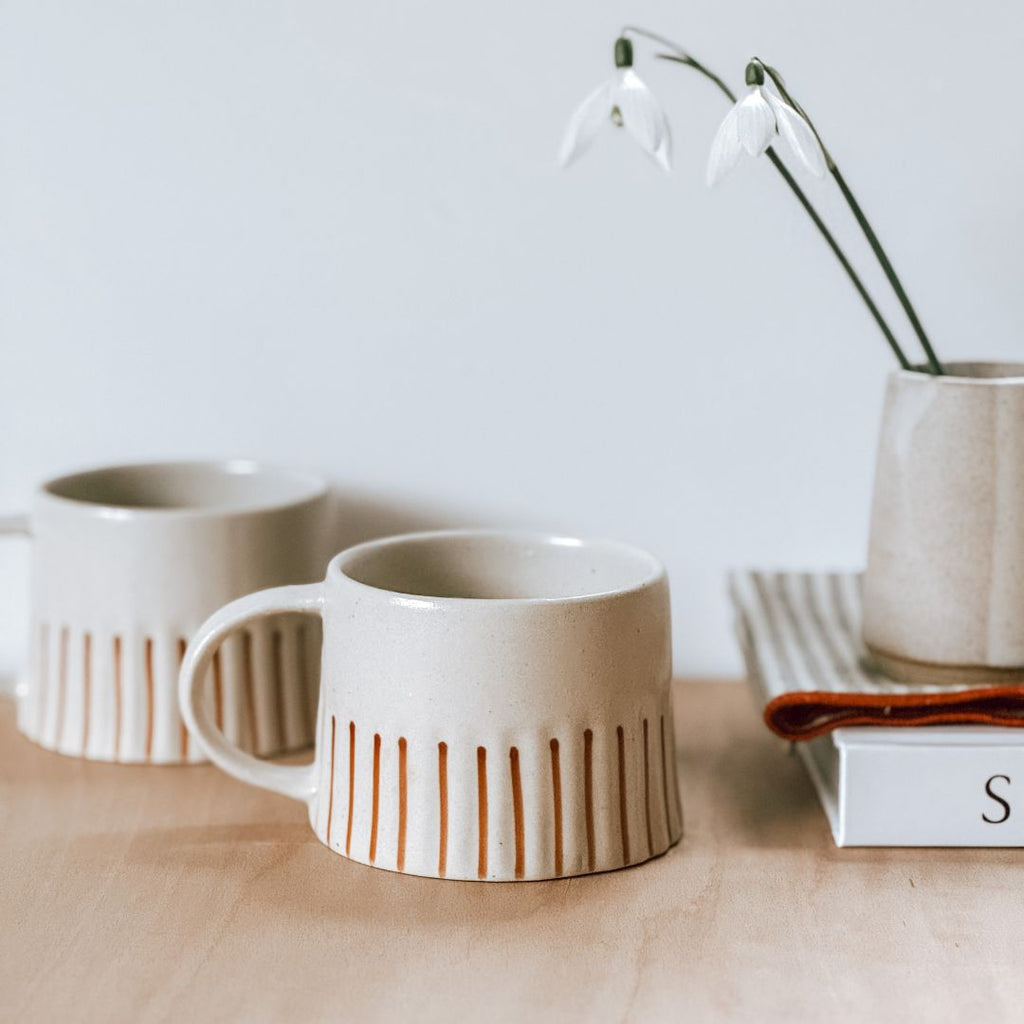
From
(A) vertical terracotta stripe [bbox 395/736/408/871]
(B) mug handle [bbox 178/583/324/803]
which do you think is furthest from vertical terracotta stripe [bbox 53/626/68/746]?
(A) vertical terracotta stripe [bbox 395/736/408/871]

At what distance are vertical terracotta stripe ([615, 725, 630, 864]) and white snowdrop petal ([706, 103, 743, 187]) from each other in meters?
0.21

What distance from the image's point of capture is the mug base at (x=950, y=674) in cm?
56

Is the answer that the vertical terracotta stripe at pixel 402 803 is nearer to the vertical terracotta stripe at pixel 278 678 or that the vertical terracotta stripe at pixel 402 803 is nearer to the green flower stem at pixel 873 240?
the vertical terracotta stripe at pixel 278 678

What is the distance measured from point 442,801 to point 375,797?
0.03m

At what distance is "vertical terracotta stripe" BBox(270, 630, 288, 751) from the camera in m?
0.62

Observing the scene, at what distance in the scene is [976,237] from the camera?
69cm

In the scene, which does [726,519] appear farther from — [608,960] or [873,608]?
[608,960]

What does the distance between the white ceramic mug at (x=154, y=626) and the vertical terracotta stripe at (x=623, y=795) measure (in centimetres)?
19

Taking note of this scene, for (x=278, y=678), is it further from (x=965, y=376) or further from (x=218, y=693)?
(x=965, y=376)

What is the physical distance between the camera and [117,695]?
0.62 meters

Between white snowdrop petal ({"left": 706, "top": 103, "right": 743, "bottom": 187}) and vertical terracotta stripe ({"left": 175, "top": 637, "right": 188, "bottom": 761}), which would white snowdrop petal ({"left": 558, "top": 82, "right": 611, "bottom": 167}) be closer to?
white snowdrop petal ({"left": 706, "top": 103, "right": 743, "bottom": 187})

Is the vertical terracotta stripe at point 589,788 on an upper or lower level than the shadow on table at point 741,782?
upper

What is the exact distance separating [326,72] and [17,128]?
0.54ft

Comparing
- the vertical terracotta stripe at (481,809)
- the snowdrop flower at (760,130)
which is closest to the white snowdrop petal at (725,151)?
the snowdrop flower at (760,130)
